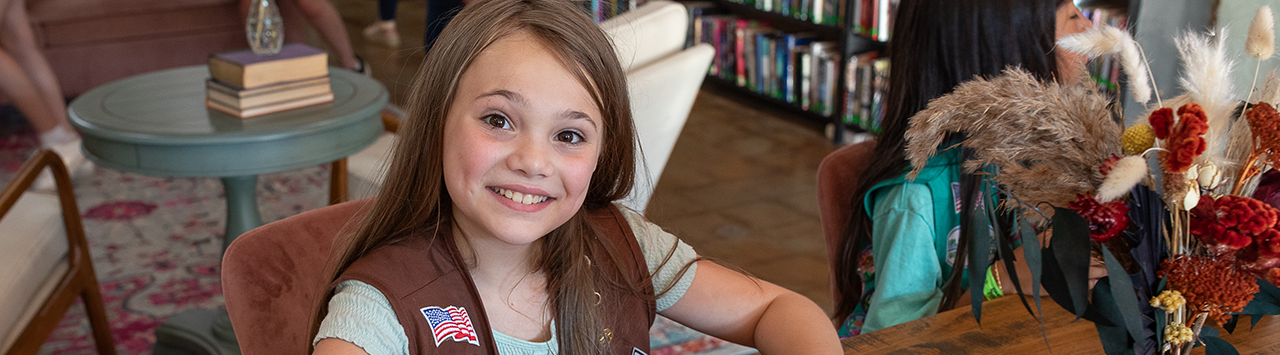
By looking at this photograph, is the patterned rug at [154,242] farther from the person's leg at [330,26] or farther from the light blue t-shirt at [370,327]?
the light blue t-shirt at [370,327]

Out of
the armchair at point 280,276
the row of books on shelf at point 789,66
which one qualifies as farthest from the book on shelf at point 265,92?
the row of books on shelf at point 789,66

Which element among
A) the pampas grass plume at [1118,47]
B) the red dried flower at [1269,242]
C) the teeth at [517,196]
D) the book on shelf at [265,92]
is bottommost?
the book on shelf at [265,92]

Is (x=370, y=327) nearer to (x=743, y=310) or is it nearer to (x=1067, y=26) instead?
(x=743, y=310)

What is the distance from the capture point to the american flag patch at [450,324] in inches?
36.1

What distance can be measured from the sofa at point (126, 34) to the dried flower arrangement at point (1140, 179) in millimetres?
3903

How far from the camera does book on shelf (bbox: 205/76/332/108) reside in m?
1.87

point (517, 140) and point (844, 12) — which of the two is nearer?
point (517, 140)

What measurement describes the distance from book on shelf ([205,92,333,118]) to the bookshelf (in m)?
2.16

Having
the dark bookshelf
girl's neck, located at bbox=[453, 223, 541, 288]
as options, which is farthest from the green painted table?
the dark bookshelf

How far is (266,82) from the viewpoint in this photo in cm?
189

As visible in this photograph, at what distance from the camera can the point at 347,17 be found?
602 centimetres

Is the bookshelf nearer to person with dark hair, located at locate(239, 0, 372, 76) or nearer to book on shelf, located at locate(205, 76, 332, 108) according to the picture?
person with dark hair, located at locate(239, 0, 372, 76)

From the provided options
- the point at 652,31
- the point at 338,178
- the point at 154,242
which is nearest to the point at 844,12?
the point at 652,31

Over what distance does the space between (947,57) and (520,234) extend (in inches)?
29.0
